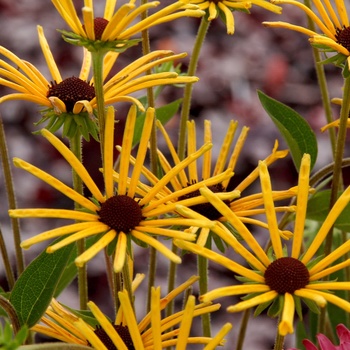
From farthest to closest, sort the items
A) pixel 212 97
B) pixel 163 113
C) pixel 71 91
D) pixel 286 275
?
pixel 212 97, pixel 163 113, pixel 71 91, pixel 286 275

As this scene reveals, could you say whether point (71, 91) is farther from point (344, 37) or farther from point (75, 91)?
point (344, 37)

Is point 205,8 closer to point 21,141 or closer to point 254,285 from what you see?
point 254,285

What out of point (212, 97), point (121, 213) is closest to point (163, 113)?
point (121, 213)

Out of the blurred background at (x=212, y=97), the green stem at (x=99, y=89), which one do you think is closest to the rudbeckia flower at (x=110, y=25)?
the green stem at (x=99, y=89)

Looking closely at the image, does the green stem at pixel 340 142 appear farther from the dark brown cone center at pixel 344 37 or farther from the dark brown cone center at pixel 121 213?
the dark brown cone center at pixel 121 213

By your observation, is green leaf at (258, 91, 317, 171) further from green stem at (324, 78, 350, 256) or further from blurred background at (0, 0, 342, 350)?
blurred background at (0, 0, 342, 350)

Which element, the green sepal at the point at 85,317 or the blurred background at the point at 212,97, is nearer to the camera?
the green sepal at the point at 85,317

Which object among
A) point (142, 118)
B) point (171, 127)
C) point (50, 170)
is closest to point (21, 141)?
point (50, 170)
